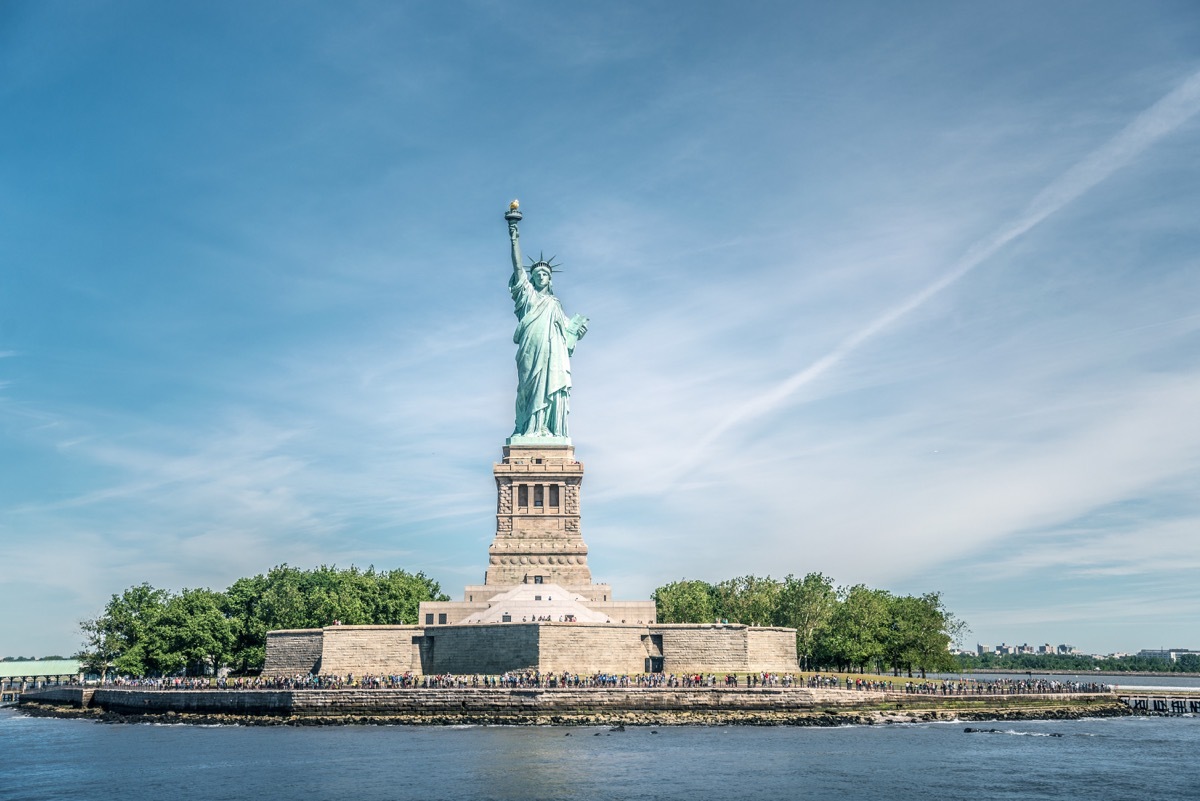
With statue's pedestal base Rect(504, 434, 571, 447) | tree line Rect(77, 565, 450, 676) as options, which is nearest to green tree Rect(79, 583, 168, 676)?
tree line Rect(77, 565, 450, 676)

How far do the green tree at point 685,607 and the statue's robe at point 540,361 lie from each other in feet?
56.4

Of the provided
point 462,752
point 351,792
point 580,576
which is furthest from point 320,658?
point 351,792

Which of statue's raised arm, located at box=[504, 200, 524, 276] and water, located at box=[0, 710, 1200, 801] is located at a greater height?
statue's raised arm, located at box=[504, 200, 524, 276]

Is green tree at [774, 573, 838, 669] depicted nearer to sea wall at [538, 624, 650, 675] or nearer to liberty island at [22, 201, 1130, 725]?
liberty island at [22, 201, 1130, 725]

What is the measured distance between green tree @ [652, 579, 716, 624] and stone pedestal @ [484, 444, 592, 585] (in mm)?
11601

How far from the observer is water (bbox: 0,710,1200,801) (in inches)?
1407

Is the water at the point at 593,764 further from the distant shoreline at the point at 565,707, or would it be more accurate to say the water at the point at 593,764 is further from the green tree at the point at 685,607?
the green tree at the point at 685,607

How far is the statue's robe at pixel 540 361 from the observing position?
269 ft

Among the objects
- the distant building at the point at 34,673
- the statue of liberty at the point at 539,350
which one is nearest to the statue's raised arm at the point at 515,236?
the statue of liberty at the point at 539,350

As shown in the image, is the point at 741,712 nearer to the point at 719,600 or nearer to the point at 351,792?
the point at 351,792

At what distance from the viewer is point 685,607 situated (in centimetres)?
8750

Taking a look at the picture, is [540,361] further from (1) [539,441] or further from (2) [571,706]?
(2) [571,706]

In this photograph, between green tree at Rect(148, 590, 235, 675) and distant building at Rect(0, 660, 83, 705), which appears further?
distant building at Rect(0, 660, 83, 705)

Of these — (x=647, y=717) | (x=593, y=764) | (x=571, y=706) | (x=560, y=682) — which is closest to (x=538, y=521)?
(x=560, y=682)
